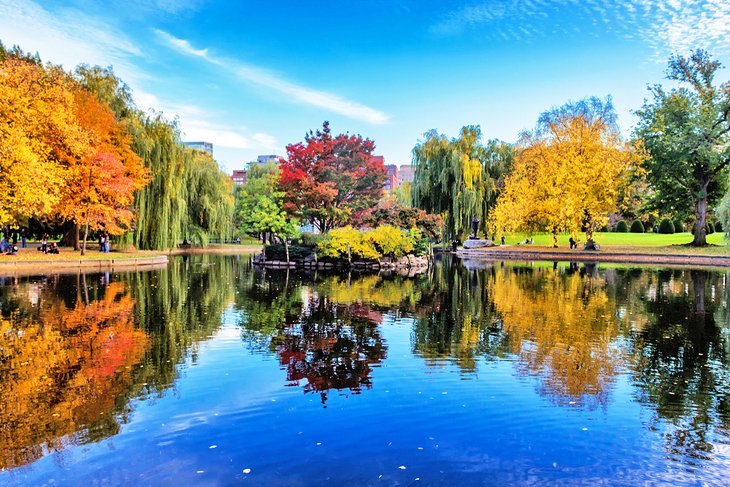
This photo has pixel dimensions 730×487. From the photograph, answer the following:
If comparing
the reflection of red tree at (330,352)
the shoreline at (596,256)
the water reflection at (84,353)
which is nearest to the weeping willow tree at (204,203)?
the shoreline at (596,256)

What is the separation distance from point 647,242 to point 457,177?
17301mm

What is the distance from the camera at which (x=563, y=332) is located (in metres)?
11.3

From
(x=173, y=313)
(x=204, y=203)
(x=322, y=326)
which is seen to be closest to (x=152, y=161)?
(x=204, y=203)

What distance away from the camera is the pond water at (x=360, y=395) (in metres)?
5.03

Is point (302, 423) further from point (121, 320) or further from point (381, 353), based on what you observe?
point (121, 320)

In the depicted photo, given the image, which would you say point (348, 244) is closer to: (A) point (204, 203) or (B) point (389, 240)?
(B) point (389, 240)

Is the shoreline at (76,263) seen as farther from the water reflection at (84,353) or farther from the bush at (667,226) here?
the bush at (667,226)

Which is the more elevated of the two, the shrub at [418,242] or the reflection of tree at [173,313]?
the shrub at [418,242]

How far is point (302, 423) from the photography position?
6.05 metres

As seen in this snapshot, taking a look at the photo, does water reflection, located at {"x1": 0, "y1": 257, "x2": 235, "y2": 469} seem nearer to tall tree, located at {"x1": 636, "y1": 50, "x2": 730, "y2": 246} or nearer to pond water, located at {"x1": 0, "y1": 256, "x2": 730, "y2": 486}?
pond water, located at {"x1": 0, "y1": 256, "x2": 730, "y2": 486}

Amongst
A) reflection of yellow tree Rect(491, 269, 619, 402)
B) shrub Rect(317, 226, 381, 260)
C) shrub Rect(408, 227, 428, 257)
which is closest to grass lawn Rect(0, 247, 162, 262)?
shrub Rect(317, 226, 381, 260)

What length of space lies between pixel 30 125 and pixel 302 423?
2388 cm

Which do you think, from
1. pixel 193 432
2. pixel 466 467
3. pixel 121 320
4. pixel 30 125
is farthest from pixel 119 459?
pixel 30 125

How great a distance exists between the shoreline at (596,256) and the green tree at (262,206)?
15.9 meters
